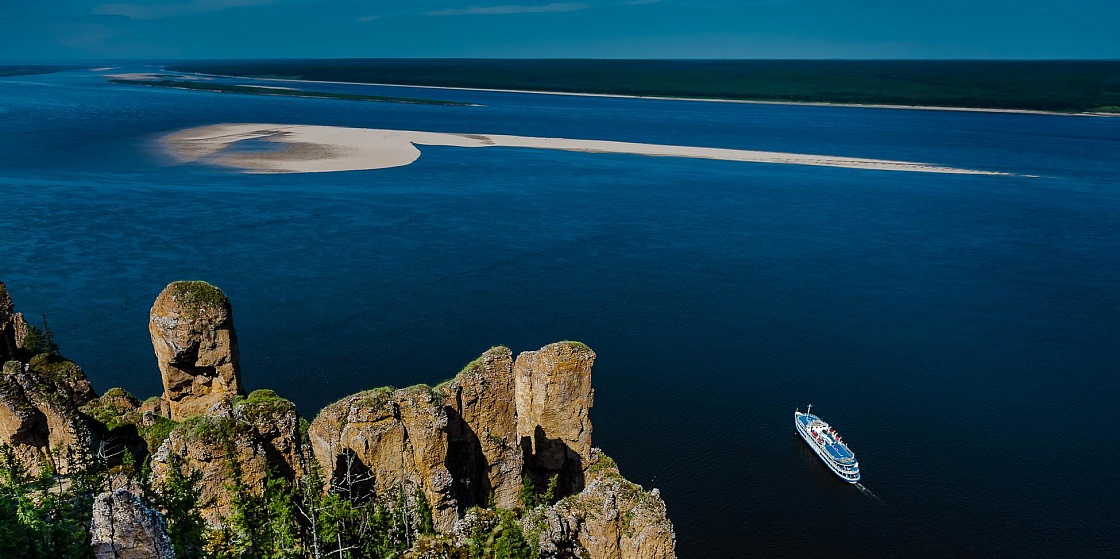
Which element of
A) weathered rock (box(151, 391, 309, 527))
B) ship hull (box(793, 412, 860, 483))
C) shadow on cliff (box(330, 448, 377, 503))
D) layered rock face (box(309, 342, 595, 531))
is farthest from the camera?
ship hull (box(793, 412, 860, 483))

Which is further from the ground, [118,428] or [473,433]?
[473,433]

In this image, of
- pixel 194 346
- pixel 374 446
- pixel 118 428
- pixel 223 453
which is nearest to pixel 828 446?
pixel 374 446

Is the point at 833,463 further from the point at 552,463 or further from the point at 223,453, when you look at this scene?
the point at 223,453

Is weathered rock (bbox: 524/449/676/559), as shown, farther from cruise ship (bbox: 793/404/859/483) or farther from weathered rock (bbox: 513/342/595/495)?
cruise ship (bbox: 793/404/859/483)

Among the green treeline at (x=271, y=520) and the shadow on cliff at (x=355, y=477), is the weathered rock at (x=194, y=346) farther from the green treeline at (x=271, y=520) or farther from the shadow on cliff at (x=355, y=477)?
the shadow on cliff at (x=355, y=477)

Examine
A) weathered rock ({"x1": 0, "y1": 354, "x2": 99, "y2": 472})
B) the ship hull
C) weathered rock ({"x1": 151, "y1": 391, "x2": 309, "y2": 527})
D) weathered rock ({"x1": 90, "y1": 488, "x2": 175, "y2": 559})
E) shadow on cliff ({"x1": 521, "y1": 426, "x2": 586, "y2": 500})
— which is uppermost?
weathered rock ({"x1": 90, "y1": 488, "x2": 175, "y2": 559})

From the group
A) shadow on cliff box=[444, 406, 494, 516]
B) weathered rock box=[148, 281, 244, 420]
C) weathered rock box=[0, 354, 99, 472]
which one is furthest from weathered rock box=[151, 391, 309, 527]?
weathered rock box=[0, 354, 99, 472]
